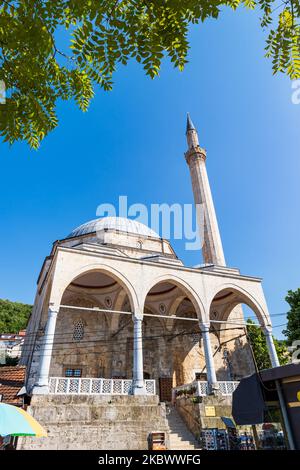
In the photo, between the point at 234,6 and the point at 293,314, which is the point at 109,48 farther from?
the point at 293,314

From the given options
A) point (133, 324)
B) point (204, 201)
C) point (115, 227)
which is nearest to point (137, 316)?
point (133, 324)

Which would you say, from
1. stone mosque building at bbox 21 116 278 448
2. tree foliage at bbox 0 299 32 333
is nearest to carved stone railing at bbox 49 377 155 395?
stone mosque building at bbox 21 116 278 448

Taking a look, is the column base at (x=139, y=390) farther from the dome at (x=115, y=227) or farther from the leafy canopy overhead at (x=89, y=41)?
the dome at (x=115, y=227)

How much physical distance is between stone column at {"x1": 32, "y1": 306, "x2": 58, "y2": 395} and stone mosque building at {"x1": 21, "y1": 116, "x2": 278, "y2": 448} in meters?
0.04

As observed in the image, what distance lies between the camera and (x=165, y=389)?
1520 cm

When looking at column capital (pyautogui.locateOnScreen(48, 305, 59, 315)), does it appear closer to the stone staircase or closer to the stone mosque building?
the stone mosque building

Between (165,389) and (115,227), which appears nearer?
(165,389)

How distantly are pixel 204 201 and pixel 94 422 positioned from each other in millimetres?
14926

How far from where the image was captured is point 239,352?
17656 millimetres

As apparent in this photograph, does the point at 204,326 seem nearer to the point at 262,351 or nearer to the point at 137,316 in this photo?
the point at 137,316

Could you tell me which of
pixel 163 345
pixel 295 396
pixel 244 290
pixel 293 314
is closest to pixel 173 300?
pixel 163 345

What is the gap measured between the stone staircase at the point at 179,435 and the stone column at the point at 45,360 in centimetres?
465

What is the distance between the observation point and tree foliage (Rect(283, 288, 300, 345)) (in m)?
15.7

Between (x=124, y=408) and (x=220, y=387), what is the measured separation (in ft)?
15.3
